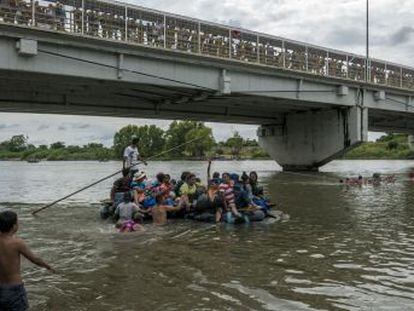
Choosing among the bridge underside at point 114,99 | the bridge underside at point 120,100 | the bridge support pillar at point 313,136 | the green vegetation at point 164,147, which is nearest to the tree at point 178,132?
the green vegetation at point 164,147

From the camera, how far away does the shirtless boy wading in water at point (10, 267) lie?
5.69 metres

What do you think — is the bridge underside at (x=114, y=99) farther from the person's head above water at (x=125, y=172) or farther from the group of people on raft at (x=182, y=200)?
the group of people on raft at (x=182, y=200)

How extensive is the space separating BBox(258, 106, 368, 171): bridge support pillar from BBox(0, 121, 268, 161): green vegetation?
179 feet

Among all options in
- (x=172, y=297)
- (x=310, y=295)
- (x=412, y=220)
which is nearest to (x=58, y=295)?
(x=172, y=297)

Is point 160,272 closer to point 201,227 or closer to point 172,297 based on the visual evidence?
point 172,297

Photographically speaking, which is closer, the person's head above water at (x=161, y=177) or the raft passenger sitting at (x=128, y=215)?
the raft passenger sitting at (x=128, y=215)

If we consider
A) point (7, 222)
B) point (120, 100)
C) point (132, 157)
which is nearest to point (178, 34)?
point (120, 100)

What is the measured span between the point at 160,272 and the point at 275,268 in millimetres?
2069

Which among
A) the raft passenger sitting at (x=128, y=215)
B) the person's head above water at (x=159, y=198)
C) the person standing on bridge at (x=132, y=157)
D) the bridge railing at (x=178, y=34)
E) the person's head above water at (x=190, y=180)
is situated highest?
the bridge railing at (x=178, y=34)

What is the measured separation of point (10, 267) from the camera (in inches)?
226

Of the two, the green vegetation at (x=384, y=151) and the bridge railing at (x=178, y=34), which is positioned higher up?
the bridge railing at (x=178, y=34)

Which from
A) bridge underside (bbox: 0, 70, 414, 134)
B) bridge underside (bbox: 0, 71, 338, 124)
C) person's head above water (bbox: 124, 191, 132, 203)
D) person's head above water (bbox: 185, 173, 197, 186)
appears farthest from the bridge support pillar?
person's head above water (bbox: 124, 191, 132, 203)

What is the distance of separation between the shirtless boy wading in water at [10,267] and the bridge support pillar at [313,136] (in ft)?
123

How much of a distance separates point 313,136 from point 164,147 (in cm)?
8960
